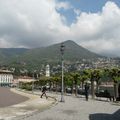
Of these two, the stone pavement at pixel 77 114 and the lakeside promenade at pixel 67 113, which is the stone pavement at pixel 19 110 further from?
the stone pavement at pixel 77 114

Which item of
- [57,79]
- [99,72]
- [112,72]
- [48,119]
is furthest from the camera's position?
[57,79]

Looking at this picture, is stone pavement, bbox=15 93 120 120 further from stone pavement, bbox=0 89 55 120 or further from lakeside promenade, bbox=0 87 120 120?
stone pavement, bbox=0 89 55 120

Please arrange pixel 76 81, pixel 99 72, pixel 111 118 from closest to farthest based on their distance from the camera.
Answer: pixel 111 118, pixel 99 72, pixel 76 81

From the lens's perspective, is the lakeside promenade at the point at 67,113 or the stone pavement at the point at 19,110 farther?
the stone pavement at the point at 19,110

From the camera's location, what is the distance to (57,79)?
307ft

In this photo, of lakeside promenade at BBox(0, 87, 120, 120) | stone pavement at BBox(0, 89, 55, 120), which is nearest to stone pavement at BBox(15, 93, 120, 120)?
lakeside promenade at BBox(0, 87, 120, 120)

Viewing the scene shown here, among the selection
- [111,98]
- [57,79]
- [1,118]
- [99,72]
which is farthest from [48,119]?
[57,79]

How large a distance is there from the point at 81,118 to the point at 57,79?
73.1 metres

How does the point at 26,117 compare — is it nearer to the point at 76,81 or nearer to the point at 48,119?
the point at 48,119

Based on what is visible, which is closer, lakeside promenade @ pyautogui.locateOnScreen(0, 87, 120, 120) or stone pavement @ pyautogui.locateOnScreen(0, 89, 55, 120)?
lakeside promenade @ pyautogui.locateOnScreen(0, 87, 120, 120)

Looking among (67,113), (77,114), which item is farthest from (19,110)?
(77,114)

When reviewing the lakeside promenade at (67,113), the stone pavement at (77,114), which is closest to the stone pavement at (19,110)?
the lakeside promenade at (67,113)

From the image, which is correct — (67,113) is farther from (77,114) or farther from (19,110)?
(19,110)

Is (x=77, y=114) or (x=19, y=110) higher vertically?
(x=19, y=110)
